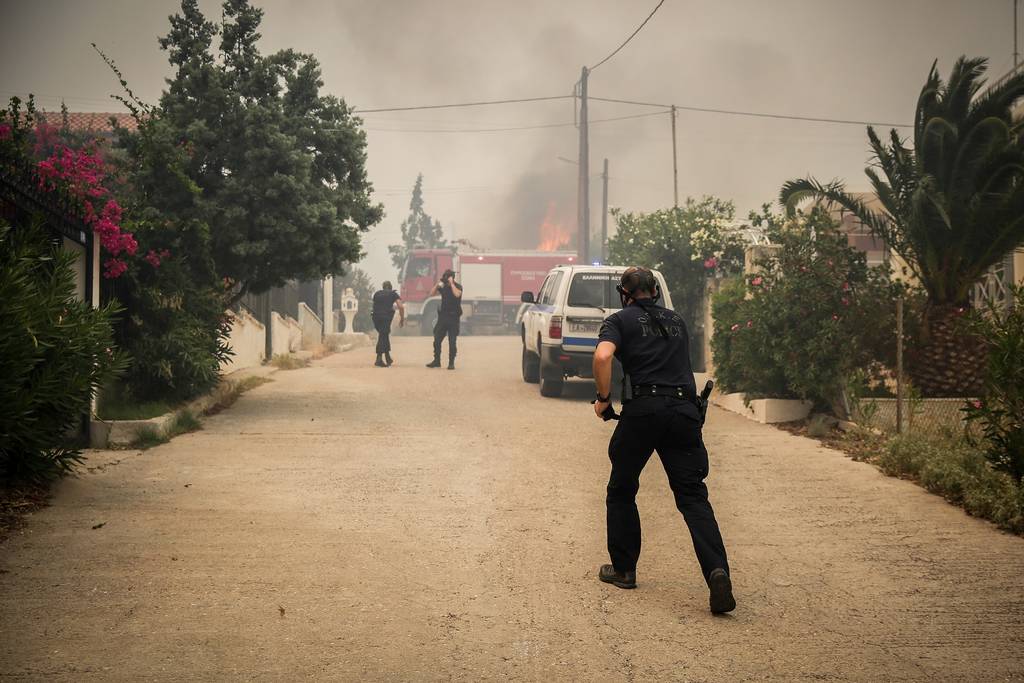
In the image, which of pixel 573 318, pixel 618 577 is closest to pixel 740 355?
pixel 573 318

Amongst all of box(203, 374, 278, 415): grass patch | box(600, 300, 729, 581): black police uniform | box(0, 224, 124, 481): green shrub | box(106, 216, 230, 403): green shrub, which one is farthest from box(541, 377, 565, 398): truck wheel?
box(600, 300, 729, 581): black police uniform

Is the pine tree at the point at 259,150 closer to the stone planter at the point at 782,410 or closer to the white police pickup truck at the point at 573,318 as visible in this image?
the white police pickup truck at the point at 573,318

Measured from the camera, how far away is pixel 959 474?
8602mm

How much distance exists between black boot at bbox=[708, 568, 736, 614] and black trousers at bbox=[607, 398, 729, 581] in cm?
6

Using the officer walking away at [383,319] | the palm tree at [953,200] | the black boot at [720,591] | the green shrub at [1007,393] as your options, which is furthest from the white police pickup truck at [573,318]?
the black boot at [720,591]

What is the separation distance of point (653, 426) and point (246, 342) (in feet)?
51.3

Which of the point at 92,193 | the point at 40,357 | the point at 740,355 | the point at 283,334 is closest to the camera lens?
the point at 40,357

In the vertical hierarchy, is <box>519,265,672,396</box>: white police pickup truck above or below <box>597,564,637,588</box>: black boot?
above

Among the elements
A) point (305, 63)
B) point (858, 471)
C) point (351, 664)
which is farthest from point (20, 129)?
point (858, 471)

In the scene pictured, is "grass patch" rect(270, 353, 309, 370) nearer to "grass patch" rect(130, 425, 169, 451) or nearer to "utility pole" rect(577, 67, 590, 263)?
"grass patch" rect(130, 425, 169, 451)

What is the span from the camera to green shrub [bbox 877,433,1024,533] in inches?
302

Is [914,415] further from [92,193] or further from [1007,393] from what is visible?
[92,193]

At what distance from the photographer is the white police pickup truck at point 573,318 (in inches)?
634

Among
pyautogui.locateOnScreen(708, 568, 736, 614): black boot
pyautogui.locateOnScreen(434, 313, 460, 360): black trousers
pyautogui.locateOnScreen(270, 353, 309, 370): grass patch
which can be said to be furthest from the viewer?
pyautogui.locateOnScreen(270, 353, 309, 370): grass patch
